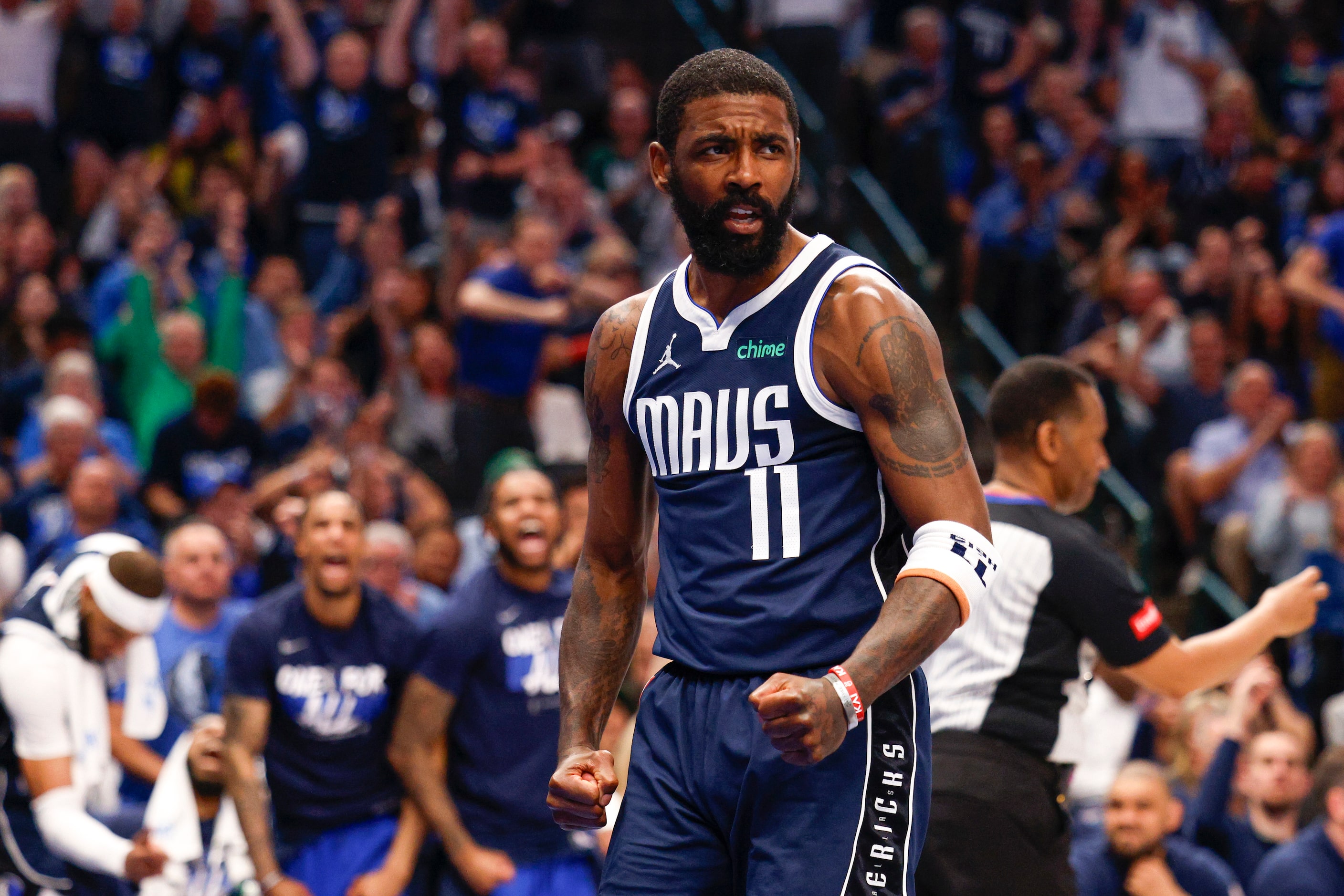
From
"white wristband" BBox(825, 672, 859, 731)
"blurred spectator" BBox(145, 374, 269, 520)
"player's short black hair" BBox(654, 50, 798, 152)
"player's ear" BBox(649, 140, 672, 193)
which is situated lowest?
"white wristband" BBox(825, 672, 859, 731)

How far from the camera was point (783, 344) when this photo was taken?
11.2 ft

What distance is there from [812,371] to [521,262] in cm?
739

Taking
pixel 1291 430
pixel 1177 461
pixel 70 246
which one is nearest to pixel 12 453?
pixel 70 246

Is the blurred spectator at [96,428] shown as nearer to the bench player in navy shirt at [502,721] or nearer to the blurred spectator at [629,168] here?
the bench player in navy shirt at [502,721]

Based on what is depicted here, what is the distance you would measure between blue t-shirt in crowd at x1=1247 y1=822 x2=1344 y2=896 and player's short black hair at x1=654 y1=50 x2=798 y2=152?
4528mm

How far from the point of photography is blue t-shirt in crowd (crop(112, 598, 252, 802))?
7539 millimetres

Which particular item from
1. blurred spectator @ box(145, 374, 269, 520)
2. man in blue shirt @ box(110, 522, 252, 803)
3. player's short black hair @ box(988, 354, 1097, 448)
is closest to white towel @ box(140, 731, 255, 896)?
man in blue shirt @ box(110, 522, 252, 803)

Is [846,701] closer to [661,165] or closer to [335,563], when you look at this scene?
[661,165]

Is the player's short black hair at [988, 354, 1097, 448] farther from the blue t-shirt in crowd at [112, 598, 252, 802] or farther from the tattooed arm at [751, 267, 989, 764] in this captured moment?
the blue t-shirt in crowd at [112, 598, 252, 802]

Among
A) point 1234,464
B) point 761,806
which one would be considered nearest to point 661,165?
point 761,806

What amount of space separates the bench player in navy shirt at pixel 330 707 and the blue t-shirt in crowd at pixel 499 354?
3669mm

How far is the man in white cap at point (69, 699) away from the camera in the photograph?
19.8 ft

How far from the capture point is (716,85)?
341 centimetres

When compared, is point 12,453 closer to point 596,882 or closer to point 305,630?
point 305,630
